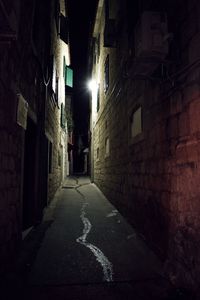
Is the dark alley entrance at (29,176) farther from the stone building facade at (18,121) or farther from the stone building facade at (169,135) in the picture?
the stone building facade at (169,135)

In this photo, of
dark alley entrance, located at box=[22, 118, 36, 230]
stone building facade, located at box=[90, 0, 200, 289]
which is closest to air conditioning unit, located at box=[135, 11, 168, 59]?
stone building facade, located at box=[90, 0, 200, 289]

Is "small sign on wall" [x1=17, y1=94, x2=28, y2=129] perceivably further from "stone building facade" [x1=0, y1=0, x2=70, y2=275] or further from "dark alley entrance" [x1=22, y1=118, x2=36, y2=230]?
"dark alley entrance" [x1=22, y1=118, x2=36, y2=230]

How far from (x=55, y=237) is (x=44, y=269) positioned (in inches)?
60.0

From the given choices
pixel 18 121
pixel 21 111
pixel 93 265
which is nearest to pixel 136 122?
pixel 21 111

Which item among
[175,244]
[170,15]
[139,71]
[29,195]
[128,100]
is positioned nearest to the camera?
[175,244]

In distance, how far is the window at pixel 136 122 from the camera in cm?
538

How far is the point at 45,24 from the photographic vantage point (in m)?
6.80

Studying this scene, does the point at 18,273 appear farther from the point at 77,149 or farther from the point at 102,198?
the point at 77,149

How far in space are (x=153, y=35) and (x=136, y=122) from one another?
244cm

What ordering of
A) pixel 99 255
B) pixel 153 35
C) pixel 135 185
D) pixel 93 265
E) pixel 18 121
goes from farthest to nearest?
1. pixel 135 185
2. pixel 99 255
3. pixel 18 121
4. pixel 93 265
5. pixel 153 35

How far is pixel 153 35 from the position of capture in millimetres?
3510

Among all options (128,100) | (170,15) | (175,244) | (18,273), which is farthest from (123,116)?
(18,273)

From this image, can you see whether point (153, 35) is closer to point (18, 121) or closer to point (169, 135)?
point (169, 135)

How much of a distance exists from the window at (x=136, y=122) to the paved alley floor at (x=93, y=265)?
2192mm
